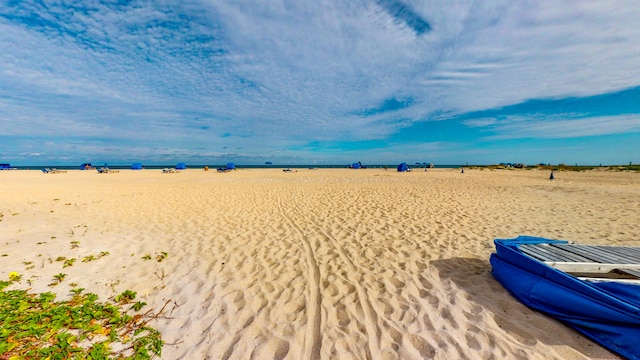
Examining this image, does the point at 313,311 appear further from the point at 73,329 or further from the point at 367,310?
the point at 73,329

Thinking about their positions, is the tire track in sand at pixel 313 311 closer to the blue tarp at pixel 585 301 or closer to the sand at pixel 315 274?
the sand at pixel 315 274

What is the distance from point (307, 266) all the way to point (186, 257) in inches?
112

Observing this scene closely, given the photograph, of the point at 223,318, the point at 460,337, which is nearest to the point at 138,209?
the point at 223,318

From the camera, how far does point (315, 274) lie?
4914 millimetres

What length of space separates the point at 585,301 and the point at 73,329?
6.44 metres

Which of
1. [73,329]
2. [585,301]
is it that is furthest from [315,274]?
[585,301]

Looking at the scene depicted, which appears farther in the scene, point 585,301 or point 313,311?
point 313,311

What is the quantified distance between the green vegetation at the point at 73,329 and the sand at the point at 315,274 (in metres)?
0.24

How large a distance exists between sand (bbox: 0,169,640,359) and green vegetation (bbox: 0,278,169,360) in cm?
24

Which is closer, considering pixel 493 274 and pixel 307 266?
pixel 493 274

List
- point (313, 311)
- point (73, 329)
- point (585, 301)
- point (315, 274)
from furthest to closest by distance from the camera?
point (315, 274)
point (313, 311)
point (73, 329)
point (585, 301)

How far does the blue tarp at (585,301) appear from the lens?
8.91 feet

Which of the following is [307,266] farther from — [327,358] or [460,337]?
[460,337]

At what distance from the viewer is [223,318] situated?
3.59 meters
